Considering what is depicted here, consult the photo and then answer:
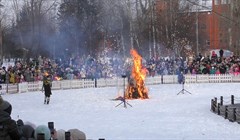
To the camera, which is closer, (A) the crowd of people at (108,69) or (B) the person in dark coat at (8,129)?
(B) the person in dark coat at (8,129)

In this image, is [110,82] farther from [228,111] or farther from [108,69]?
[228,111]

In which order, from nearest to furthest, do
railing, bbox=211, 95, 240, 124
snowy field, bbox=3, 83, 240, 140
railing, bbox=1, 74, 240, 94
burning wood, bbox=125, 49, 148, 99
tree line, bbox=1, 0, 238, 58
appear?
snowy field, bbox=3, 83, 240, 140, railing, bbox=211, 95, 240, 124, burning wood, bbox=125, 49, 148, 99, railing, bbox=1, 74, 240, 94, tree line, bbox=1, 0, 238, 58

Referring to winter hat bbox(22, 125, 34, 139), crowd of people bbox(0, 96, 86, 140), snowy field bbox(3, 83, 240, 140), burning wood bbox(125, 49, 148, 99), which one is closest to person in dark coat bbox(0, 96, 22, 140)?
crowd of people bbox(0, 96, 86, 140)

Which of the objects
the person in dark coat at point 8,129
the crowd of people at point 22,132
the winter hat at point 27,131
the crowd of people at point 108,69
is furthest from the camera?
the crowd of people at point 108,69

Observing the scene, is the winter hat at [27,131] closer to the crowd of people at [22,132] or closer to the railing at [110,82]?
the crowd of people at [22,132]

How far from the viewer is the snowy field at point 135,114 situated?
17.2m

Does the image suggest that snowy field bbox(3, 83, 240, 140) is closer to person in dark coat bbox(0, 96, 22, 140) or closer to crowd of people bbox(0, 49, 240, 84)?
crowd of people bbox(0, 49, 240, 84)

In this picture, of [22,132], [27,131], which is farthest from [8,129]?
[27,131]

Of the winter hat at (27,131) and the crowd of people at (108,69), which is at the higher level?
the crowd of people at (108,69)

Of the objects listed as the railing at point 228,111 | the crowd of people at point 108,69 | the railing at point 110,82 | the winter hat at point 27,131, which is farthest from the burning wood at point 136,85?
the winter hat at point 27,131

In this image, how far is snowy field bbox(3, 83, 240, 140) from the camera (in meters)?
17.2

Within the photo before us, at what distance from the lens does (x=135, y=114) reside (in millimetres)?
22391

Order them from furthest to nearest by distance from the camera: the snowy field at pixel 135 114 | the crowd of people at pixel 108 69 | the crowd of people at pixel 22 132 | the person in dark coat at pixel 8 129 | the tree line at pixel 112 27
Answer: the tree line at pixel 112 27 → the crowd of people at pixel 108 69 → the snowy field at pixel 135 114 → the person in dark coat at pixel 8 129 → the crowd of people at pixel 22 132

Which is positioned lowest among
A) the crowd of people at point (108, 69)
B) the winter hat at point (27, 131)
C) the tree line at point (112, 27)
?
the winter hat at point (27, 131)
